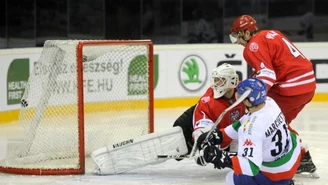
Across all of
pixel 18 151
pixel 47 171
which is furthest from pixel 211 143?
pixel 18 151

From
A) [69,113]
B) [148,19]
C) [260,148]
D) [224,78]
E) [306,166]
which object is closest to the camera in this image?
[260,148]

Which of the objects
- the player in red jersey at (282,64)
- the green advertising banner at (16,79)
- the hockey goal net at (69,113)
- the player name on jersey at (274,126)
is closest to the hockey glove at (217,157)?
the player name on jersey at (274,126)

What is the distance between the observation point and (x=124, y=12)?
11969 millimetres

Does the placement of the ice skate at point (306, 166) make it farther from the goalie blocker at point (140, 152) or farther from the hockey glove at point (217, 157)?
the hockey glove at point (217, 157)

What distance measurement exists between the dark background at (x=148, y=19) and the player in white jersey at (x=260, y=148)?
672cm

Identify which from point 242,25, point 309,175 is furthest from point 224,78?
point 309,175

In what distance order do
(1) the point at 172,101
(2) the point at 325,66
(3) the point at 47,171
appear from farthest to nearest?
(2) the point at 325,66 → (1) the point at 172,101 → (3) the point at 47,171

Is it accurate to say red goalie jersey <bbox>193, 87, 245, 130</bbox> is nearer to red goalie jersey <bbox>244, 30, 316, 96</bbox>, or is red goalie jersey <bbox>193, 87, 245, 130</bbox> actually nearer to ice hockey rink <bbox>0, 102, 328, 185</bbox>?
red goalie jersey <bbox>244, 30, 316, 96</bbox>

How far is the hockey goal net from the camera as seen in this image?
19.7 feet

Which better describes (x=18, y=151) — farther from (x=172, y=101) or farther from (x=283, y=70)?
(x=172, y=101)

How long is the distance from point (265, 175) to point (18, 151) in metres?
2.52

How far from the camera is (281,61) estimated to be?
5.54 metres

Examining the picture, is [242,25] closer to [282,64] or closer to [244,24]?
[244,24]

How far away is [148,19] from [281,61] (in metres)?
6.78
